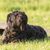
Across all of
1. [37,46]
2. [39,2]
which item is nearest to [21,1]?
[39,2]

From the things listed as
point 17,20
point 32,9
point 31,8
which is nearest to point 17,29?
point 17,20

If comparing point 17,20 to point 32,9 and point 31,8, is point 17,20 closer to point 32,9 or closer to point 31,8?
point 32,9

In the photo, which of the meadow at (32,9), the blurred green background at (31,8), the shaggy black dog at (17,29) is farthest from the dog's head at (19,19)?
the blurred green background at (31,8)

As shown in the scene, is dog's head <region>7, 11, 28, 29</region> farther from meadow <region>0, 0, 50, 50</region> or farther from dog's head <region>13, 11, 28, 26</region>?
meadow <region>0, 0, 50, 50</region>

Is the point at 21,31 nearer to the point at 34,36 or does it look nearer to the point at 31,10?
the point at 34,36

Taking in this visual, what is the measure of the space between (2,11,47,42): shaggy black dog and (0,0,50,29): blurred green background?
25.7 ft

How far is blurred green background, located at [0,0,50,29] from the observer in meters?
19.2

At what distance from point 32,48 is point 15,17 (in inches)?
55.2

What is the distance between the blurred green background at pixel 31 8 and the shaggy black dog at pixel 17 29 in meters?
7.83

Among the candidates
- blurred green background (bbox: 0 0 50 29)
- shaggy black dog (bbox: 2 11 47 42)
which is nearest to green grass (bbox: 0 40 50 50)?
shaggy black dog (bbox: 2 11 47 42)

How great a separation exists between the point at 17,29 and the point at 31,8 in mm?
12687

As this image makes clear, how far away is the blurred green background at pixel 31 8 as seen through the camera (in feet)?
62.9

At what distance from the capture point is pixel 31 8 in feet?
73.3

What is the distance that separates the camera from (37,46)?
8.84 m
